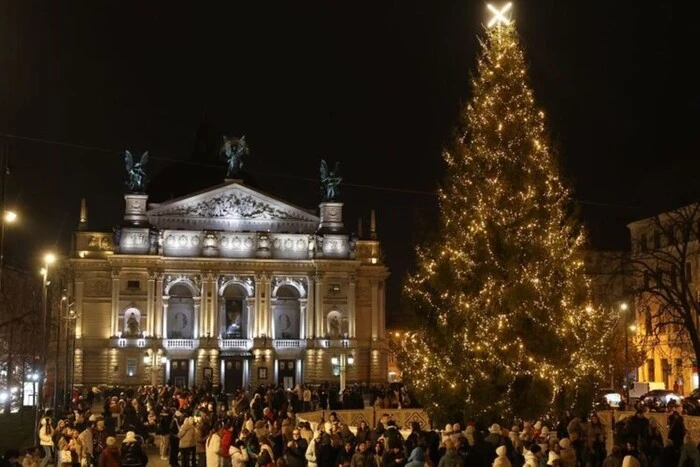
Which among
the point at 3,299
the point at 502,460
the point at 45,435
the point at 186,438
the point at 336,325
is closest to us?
the point at 502,460

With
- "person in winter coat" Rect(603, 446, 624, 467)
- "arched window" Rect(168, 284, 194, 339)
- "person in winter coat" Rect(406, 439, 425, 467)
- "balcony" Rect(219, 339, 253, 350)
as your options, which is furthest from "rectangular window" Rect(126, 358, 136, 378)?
"person in winter coat" Rect(603, 446, 624, 467)

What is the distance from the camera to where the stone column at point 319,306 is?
77.2 m

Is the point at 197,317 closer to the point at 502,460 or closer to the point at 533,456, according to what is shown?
the point at 502,460

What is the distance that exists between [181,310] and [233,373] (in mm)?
6589

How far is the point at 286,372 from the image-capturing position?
76.7 metres

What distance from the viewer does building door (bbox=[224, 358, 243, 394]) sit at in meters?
75.4

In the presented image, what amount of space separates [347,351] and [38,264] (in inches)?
956

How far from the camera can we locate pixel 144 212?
75938mm

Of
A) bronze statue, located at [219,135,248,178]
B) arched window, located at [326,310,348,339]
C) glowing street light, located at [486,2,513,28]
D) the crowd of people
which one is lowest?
the crowd of people

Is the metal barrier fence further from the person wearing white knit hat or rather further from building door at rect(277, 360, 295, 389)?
building door at rect(277, 360, 295, 389)

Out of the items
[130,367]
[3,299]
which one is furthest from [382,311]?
[3,299]

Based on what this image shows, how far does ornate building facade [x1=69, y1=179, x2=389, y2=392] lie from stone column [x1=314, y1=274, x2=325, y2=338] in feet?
0.25

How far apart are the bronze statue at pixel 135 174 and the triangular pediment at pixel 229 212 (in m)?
1.83

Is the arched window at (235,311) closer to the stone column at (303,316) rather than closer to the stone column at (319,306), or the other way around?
the stone column at (303,316)
